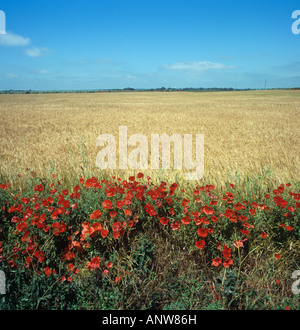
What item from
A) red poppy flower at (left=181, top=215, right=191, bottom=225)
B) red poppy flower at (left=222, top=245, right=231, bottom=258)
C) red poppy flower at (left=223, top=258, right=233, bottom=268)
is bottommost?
red poppy flower at (left=223, top=258, right=233, bottom=268)

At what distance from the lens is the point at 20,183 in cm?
401

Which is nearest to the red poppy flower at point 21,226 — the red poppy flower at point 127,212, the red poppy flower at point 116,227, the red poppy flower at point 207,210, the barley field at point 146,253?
the barley field at point 146,253

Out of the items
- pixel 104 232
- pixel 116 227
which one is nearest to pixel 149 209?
pixel 116 227

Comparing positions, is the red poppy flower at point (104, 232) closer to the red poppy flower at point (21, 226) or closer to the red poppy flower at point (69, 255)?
the red poppy flower at point (69, 255)

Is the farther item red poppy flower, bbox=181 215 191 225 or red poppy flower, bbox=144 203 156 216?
red poppy flower, bbox=144 203 156 216

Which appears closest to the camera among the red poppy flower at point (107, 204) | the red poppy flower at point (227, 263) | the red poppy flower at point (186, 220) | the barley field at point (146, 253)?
the barley field at point (146, 253)
